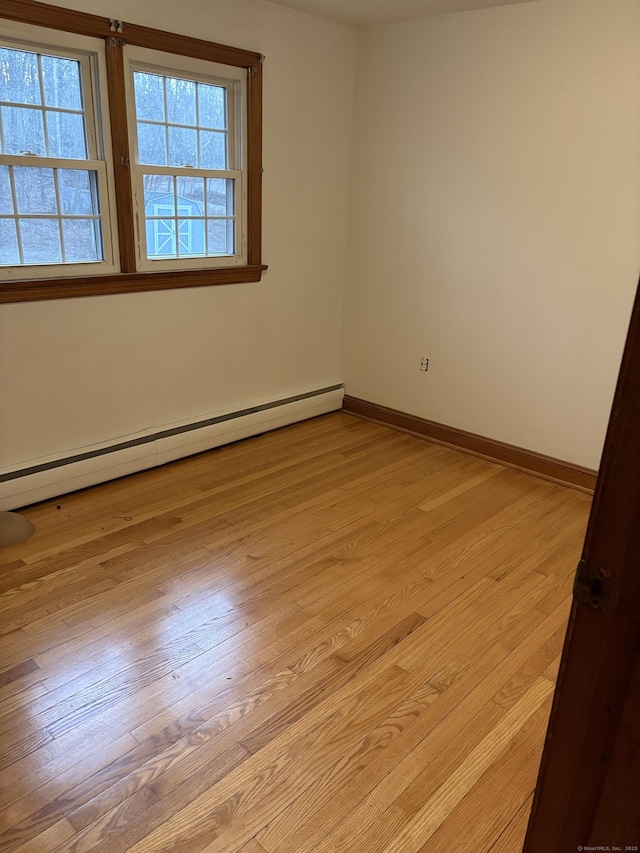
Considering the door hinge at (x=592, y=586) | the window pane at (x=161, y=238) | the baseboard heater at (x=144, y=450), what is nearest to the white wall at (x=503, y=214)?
the baseboard heater at (x=144, y=450)

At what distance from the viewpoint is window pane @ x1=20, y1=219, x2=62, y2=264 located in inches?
110

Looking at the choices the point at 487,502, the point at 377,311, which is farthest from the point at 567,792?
the point at 377,311

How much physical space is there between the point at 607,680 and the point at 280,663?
1433 mm

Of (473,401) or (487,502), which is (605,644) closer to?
(487,502)

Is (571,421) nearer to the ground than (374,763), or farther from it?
farther from it

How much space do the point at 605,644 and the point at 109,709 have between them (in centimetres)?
157

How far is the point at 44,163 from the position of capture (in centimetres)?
273

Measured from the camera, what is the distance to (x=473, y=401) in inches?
150

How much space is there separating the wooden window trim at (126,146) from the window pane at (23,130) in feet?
1.05

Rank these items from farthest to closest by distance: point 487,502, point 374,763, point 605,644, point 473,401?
point 473,401
point 487,502
point 374,763
point 605,644

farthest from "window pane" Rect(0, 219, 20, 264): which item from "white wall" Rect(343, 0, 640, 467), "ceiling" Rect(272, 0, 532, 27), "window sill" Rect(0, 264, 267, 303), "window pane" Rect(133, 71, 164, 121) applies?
"white wall" Rect(343, 0, 640, 467)

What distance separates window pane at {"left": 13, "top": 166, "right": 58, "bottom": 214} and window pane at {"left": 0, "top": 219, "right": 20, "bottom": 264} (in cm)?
8

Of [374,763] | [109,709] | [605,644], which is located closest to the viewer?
[605,644]

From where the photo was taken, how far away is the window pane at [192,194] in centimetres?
330
